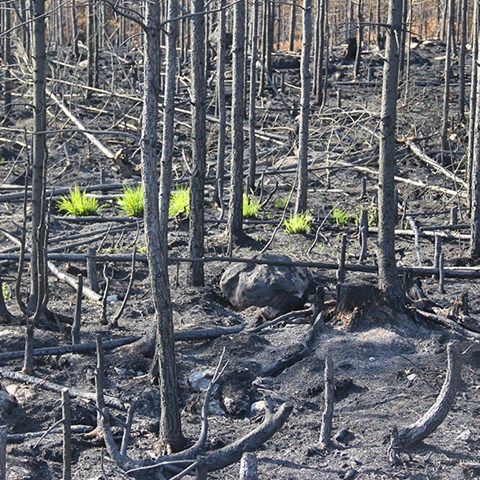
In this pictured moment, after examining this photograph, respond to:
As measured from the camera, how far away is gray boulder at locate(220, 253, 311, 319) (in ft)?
26.8

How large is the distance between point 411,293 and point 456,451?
2.86m

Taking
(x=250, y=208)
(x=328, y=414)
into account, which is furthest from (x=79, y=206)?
(x=328, y=414)

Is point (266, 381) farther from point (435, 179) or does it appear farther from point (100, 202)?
point (435, 179)

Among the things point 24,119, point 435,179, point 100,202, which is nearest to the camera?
point 100,202

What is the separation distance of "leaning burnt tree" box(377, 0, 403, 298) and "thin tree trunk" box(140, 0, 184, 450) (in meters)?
2.75

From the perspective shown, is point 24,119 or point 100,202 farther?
point 24,119

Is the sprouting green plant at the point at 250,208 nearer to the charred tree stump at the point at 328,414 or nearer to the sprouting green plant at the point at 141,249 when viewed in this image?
the sprouting green plant at the point at 141,249

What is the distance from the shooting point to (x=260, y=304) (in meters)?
8.32

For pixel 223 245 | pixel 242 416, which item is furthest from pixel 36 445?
pixel 223 245

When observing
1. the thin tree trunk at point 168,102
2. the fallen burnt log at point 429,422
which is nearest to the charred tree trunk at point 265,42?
the thin tree trunk at point 168,102

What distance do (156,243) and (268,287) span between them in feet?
10.7

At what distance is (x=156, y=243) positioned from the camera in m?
5.11

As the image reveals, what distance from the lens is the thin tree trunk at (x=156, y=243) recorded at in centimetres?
489

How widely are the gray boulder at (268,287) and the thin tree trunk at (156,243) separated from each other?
277cm
